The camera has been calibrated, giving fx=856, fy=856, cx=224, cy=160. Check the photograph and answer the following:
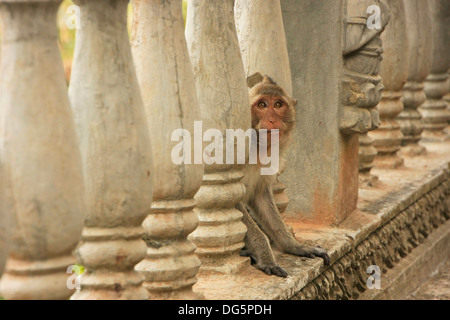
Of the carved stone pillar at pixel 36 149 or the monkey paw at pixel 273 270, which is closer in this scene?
the carved stone pillar at pixel 36 149

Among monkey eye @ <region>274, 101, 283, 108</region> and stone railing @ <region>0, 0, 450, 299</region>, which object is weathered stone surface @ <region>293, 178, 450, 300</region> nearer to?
stone railing @ <region>0, 0, 450, 299</region>

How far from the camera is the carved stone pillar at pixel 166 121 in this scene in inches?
109

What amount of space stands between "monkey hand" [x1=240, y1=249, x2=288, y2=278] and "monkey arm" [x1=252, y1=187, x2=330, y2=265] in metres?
0.33

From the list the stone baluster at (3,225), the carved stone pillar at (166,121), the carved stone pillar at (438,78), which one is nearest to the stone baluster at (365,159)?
the carved stone pillar at (438,78)

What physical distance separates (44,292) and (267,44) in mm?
1993

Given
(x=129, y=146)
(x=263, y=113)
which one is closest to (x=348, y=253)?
(x=263, y=113)

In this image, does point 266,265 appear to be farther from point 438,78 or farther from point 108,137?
point 438,78

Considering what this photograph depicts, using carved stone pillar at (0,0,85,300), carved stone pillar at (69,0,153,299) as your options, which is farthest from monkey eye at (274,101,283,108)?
carved stone pillar at (0,0,85,300)

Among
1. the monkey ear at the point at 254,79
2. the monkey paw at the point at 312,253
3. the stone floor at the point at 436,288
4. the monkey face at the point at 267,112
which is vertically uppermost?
the monkey ear at the point at 254,79

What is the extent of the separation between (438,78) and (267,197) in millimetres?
3858

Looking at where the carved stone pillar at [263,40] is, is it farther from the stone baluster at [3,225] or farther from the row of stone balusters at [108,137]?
the stone baluster at [3,225]

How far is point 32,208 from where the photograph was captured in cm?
201

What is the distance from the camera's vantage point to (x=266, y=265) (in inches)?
143
